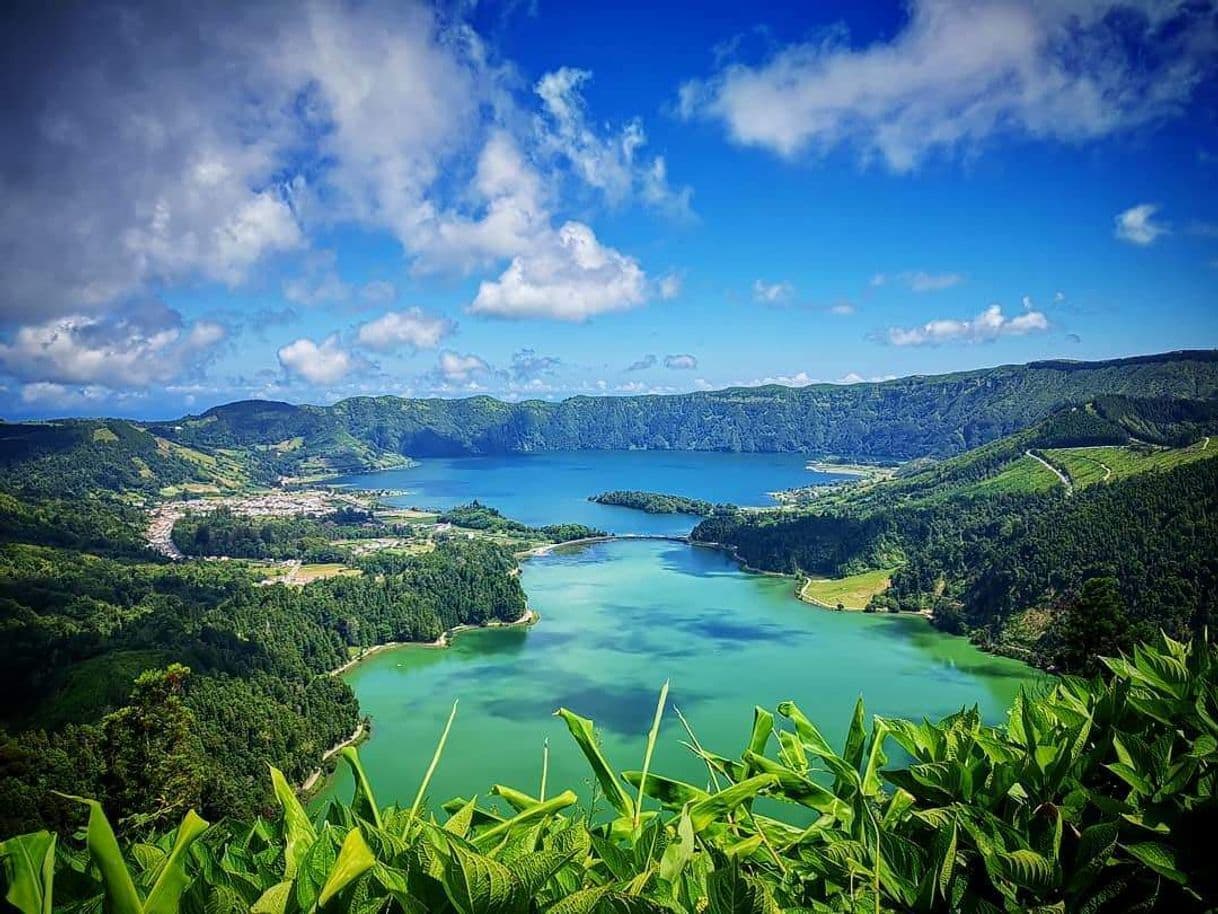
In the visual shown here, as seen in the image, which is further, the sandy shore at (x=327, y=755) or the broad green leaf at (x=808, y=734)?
the sandy shore at (x=327, y=755)

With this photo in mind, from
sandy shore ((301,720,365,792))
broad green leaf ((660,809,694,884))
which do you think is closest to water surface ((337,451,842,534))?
sandy shore ((301,720,365,792))

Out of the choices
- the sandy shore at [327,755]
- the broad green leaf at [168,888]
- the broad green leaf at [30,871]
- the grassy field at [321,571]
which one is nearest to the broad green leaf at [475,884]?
the broad green leaf at [168,888]

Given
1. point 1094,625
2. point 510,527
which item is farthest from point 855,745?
point 510,527

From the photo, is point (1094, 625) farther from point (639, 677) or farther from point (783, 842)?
point (639, 677)

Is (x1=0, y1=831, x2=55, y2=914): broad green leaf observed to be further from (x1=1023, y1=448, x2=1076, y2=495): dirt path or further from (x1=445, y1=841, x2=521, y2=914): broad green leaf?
(x1=1023, y1=448, x2=1076, y2=495): dirt path

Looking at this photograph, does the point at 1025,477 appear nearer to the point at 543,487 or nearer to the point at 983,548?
the point at 983,548

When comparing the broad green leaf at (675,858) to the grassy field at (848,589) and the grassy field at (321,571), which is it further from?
the grassy field at (321,571)

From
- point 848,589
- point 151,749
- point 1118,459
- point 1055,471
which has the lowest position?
point 848,589

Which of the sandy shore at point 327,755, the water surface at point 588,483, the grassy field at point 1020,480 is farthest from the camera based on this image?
the water surface at point 588,483
